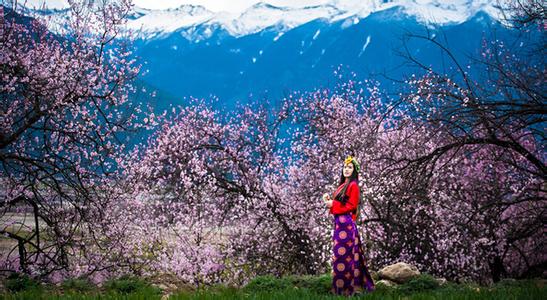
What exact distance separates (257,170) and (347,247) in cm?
915

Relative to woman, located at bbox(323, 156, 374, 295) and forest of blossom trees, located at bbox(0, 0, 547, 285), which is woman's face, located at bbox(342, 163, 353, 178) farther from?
forest of blossom trees, located at bbox(0, 0, 547, 285)

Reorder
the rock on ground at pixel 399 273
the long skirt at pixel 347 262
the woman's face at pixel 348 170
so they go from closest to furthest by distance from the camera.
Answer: the long skirt at pixel 347 262
the woman's face at pixel 348 170
the rock on ground at pixel 399 273

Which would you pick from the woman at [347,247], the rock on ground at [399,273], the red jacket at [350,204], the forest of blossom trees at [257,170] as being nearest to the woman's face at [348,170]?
the woman at [347,247]

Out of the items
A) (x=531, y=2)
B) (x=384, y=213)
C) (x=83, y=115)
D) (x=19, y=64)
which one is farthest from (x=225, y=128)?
(x=531, y=2)

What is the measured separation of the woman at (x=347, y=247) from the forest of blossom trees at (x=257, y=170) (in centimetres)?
176

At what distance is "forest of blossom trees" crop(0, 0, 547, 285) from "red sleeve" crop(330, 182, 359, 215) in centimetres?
165

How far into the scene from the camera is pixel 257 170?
17422 mm

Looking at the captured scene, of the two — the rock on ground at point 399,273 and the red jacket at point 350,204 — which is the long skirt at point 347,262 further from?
the rock on ground at point 399,273

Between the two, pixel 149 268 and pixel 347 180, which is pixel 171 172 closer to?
pixel 149 268

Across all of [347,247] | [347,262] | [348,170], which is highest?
[348,170]

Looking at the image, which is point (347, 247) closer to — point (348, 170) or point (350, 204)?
point (350, 204)

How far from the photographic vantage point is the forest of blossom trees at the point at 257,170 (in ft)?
32.6

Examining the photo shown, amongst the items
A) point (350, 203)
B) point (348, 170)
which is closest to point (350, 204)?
point (350, 203)

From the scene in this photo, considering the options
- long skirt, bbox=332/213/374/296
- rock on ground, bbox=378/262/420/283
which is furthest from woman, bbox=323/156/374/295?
rock on ground, bbox=378/262/420/283
